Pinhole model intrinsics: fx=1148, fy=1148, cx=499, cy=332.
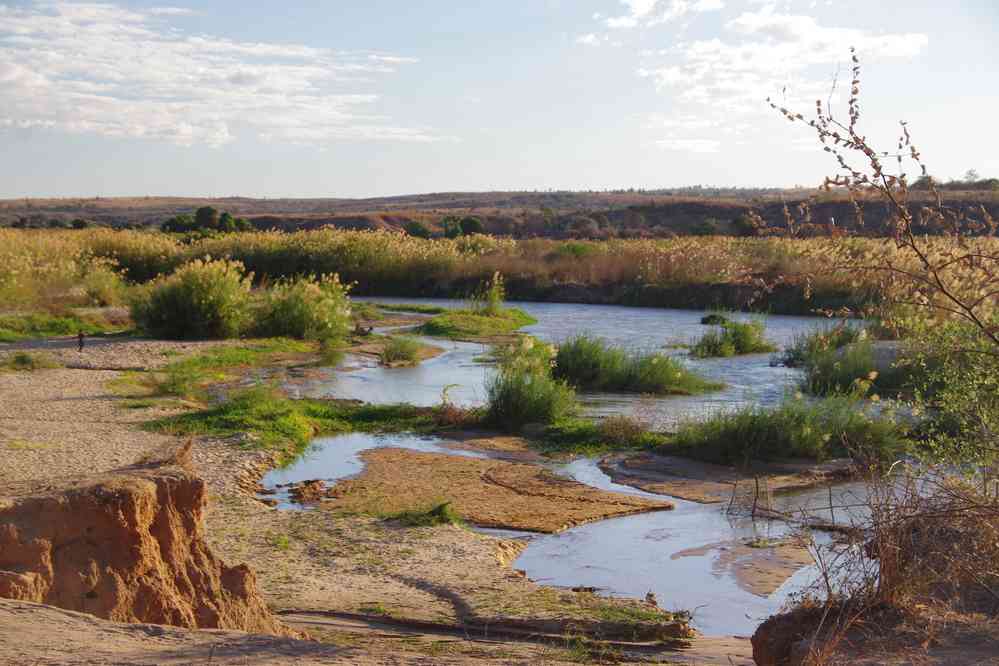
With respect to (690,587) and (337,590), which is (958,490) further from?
(337,590)

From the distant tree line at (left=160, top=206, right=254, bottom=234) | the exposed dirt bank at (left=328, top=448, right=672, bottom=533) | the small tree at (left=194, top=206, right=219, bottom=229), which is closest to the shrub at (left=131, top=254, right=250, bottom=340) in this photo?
the exposed dirt bank at (left=328, top=448, right=672, bottom=533)

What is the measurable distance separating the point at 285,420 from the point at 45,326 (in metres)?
11.2

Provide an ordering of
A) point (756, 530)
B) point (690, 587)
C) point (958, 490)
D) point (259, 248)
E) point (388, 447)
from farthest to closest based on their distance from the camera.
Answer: point (259, 248)
point (388, 447)
point (756, 530)
point (690, 587)
point (958, 490)

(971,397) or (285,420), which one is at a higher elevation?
(971,397)

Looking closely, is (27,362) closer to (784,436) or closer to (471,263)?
(784,436)

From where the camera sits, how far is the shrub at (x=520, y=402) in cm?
1453

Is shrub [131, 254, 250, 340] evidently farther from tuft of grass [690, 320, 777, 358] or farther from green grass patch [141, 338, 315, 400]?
tuft of grass [690, 320, 777, 358]

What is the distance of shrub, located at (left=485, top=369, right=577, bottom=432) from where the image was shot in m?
14.5

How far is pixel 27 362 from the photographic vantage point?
17203 millimetres

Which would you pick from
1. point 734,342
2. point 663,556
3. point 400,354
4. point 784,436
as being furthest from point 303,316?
point 663,556

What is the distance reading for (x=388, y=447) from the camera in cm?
1329

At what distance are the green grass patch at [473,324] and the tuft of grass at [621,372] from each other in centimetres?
703

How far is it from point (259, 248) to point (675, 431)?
28.6m

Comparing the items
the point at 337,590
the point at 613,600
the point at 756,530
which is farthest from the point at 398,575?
the point at 756,530
